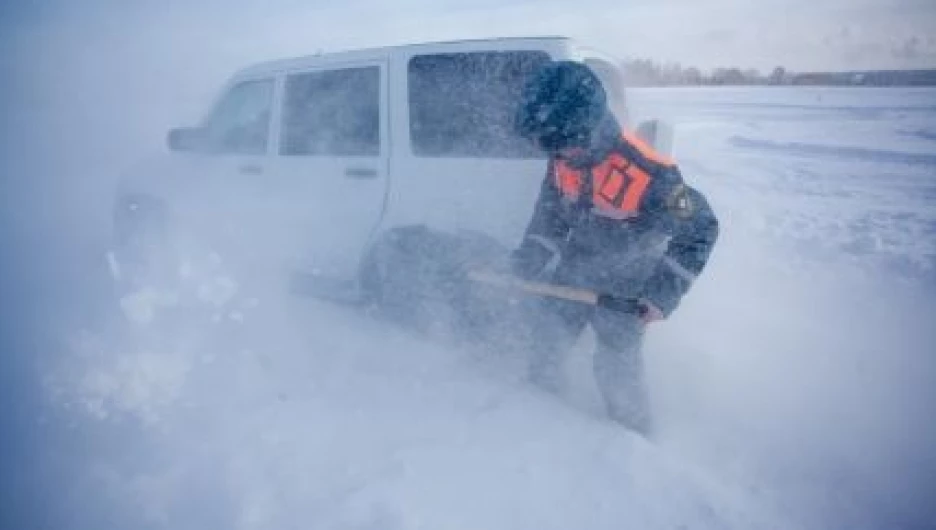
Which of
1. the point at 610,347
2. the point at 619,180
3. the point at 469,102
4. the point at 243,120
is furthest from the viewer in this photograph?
the point at 243,120

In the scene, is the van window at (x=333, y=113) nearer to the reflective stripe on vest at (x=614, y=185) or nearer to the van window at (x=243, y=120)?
the van window at (x=243, y=120)

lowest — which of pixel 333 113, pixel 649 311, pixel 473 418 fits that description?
pixel 473 418

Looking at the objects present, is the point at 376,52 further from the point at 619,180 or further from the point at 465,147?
the point at 619,180

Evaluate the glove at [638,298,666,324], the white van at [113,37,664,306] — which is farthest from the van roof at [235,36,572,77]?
the glove at [638,298,666,324]

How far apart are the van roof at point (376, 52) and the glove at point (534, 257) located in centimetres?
112

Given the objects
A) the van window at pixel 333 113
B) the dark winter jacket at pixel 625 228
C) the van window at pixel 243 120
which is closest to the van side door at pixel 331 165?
the van window at pixel 333 113

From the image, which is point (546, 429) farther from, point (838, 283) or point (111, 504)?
point (838, 283)

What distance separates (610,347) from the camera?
315 cm

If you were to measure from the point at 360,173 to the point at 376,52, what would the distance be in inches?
33.2

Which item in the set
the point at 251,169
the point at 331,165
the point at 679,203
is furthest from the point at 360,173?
the point at 679,203

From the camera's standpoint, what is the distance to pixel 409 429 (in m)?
3.10

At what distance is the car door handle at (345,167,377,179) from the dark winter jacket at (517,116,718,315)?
52.7 inches

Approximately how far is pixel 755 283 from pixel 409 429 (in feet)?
14.2

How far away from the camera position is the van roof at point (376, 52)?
11.0 ft
